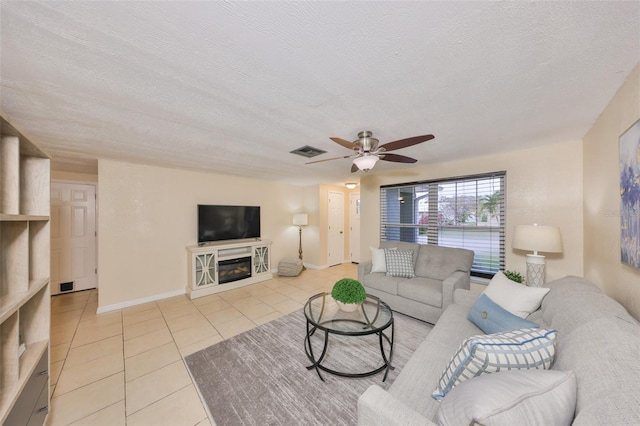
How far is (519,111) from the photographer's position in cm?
179

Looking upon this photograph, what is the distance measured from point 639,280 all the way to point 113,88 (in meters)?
3.46

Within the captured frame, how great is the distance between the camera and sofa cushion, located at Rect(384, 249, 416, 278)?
3.17 meters

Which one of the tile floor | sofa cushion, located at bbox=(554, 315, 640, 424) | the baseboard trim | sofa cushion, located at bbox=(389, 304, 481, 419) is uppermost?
sofa cushion, located at bbox=(554, 315, 640, 424)

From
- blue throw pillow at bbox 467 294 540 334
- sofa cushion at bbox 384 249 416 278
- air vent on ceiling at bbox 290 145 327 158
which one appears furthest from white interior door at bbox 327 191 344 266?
blue throw pillow at bbox 467 294 540 334

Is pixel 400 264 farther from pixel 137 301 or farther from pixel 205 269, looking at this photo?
pixel 137 301

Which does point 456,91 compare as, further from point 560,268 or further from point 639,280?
point 560,268

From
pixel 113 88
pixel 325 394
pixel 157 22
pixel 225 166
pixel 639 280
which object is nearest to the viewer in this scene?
pixel 157 22

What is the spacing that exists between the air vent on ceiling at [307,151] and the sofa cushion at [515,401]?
2.40 m

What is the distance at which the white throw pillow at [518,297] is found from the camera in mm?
1647

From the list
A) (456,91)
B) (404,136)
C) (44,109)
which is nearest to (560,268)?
(404,136)

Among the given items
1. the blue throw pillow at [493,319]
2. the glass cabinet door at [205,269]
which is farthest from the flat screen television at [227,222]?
the blue throw pillow at [493,319]

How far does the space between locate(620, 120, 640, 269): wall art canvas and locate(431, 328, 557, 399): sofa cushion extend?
2.98 ft

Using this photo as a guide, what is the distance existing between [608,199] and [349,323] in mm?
2380

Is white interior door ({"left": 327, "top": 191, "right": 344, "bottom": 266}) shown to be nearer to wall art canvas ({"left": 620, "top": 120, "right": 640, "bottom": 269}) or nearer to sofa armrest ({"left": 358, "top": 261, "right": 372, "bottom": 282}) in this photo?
sofa armrest ({"left": 358, "top": 261, "right": 372, "bottom": 282})
